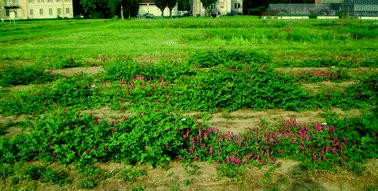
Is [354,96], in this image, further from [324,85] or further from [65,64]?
[65,64]

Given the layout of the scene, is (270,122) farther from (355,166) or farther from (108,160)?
(108,160)

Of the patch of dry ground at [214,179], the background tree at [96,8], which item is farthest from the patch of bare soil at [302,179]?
the background tree at [96,8]

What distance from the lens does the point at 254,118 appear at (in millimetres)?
6641

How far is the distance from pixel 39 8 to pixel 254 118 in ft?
302

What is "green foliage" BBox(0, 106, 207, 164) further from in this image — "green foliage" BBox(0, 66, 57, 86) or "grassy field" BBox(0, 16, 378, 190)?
"green foliage" BBox(0, 66, 57, 86)

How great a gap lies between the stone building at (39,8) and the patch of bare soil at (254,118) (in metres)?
86.7

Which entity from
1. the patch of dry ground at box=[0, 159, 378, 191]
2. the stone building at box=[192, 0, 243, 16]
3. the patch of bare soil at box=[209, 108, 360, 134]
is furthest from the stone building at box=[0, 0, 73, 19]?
the patch of dry ground at box=[0, 159, 378, 191]

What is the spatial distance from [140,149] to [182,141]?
2.10 feet

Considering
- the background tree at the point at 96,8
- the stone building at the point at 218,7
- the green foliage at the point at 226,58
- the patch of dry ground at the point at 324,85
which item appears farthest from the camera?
the stone building at the point at 218,7

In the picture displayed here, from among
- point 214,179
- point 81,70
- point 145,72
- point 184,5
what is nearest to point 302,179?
point 214,179

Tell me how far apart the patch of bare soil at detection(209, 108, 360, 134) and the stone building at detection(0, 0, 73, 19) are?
8667 centimetres

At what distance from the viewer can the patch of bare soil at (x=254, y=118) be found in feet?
20.1

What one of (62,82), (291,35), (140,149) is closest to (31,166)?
(140,149)

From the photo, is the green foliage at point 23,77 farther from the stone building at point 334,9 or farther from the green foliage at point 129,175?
the stone building at point 334,9
